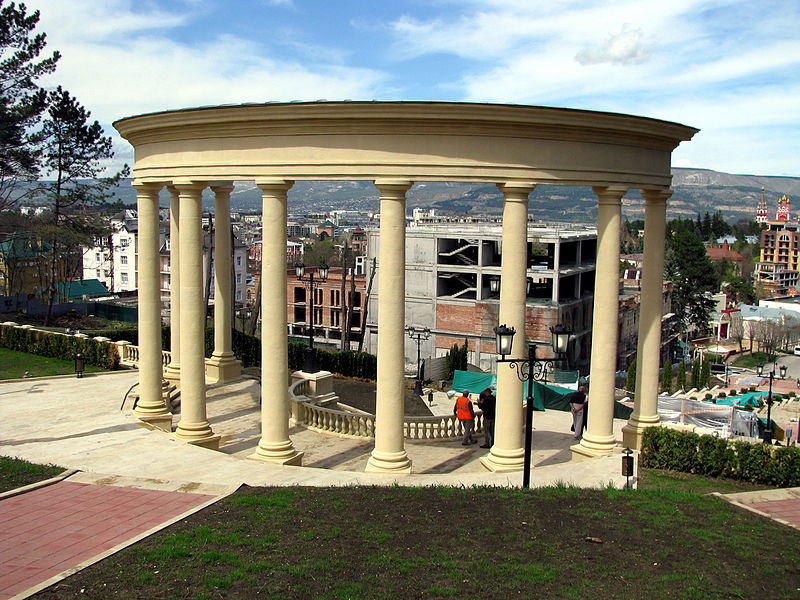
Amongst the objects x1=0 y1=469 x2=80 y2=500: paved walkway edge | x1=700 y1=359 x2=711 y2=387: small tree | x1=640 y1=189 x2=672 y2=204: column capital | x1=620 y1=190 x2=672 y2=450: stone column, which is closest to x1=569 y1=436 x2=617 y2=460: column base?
x1=620 y1=190 x2=672 y2=450: stone column

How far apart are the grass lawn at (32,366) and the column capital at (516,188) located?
77.8 feet

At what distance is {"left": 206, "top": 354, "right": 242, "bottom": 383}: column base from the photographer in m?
28.9

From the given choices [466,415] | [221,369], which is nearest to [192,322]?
[466,415]

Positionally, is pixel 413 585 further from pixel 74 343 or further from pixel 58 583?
pixel 74 343

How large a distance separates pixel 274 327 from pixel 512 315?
239 inches

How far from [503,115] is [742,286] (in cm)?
18864

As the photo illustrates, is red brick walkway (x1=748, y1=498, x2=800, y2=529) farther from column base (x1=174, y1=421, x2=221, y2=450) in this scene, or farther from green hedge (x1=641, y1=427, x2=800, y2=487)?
column base (x1=174, y1=421, x2=221, y2=450)

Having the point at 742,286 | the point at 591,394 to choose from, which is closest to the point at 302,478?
the point at 591,394

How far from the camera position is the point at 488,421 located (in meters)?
21.5

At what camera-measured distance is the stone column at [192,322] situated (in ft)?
64.3

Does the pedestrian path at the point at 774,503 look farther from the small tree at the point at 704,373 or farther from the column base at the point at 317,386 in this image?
the small tree at the point at 704,373

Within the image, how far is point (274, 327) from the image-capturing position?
17.9 m

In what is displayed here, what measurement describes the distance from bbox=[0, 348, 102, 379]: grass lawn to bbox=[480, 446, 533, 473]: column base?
22252 millimetres

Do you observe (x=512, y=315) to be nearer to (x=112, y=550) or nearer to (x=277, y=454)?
(x=277, y=454)
